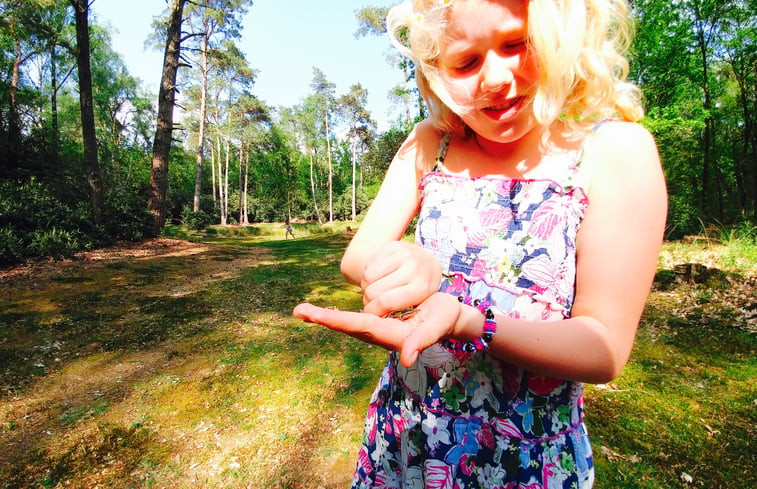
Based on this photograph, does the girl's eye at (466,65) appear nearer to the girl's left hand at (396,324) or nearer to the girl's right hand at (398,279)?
the girl's right hand at (398,279)

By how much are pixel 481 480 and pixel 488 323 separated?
1.59ft

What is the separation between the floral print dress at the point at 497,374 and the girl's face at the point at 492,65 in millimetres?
165

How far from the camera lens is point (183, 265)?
25.3 feet

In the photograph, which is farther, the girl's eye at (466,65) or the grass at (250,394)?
the grass at (250,394)

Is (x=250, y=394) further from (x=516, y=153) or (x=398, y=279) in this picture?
(x=516, y=153)

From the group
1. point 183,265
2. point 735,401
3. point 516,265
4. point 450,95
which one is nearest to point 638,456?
point 735,401

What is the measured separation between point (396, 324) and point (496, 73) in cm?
64

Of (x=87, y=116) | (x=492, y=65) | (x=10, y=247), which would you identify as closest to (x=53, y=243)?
(x=10, y=247)

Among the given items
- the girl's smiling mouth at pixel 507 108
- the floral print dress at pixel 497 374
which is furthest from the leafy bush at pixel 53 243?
the girl's smiling mouth at pixel 507 108

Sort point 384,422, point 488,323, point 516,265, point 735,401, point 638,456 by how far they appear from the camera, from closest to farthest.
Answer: point 488,323 < point 516,265 < point 384,422 < point 638,456 < point 735,401

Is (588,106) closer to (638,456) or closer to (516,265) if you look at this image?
(516,265)

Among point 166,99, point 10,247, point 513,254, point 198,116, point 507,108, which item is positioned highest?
point 198,116

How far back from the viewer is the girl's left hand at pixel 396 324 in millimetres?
653

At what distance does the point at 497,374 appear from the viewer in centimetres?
86
